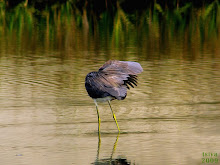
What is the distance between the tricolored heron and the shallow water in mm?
539

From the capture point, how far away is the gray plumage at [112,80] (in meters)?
7.95

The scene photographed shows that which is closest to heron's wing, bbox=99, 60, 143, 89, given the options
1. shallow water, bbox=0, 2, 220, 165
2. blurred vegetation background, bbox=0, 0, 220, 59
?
shallow water, bbox=0, 2, 220, 165

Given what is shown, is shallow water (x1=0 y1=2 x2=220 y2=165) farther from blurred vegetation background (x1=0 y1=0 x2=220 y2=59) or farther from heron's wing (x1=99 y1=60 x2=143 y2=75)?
blurred vegetation background (x1=0 y1=0 x2=220 y2=59)

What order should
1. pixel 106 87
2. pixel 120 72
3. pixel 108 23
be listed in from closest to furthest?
pixel 106 87 → pixel 120 72 → pixel 108 23

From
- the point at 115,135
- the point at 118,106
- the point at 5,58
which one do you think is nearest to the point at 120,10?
the point at 5,58

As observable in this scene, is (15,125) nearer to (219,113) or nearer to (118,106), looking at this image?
(118,106)

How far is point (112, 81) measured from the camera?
8.01 meters

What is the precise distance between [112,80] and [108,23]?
16214 millimetres

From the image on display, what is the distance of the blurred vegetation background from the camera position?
1908cm

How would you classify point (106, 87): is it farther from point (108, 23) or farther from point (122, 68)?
point (108, 23)

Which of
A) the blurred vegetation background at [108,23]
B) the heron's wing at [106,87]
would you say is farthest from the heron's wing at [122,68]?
the blurred vegetation background at [108,23]

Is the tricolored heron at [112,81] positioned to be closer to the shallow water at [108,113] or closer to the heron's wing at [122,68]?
the heron's wing at [122,68]

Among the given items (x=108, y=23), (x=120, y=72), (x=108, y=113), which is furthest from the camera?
(x=108, y=23)

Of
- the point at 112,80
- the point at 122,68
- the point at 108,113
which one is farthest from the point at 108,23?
the point at 112,80
